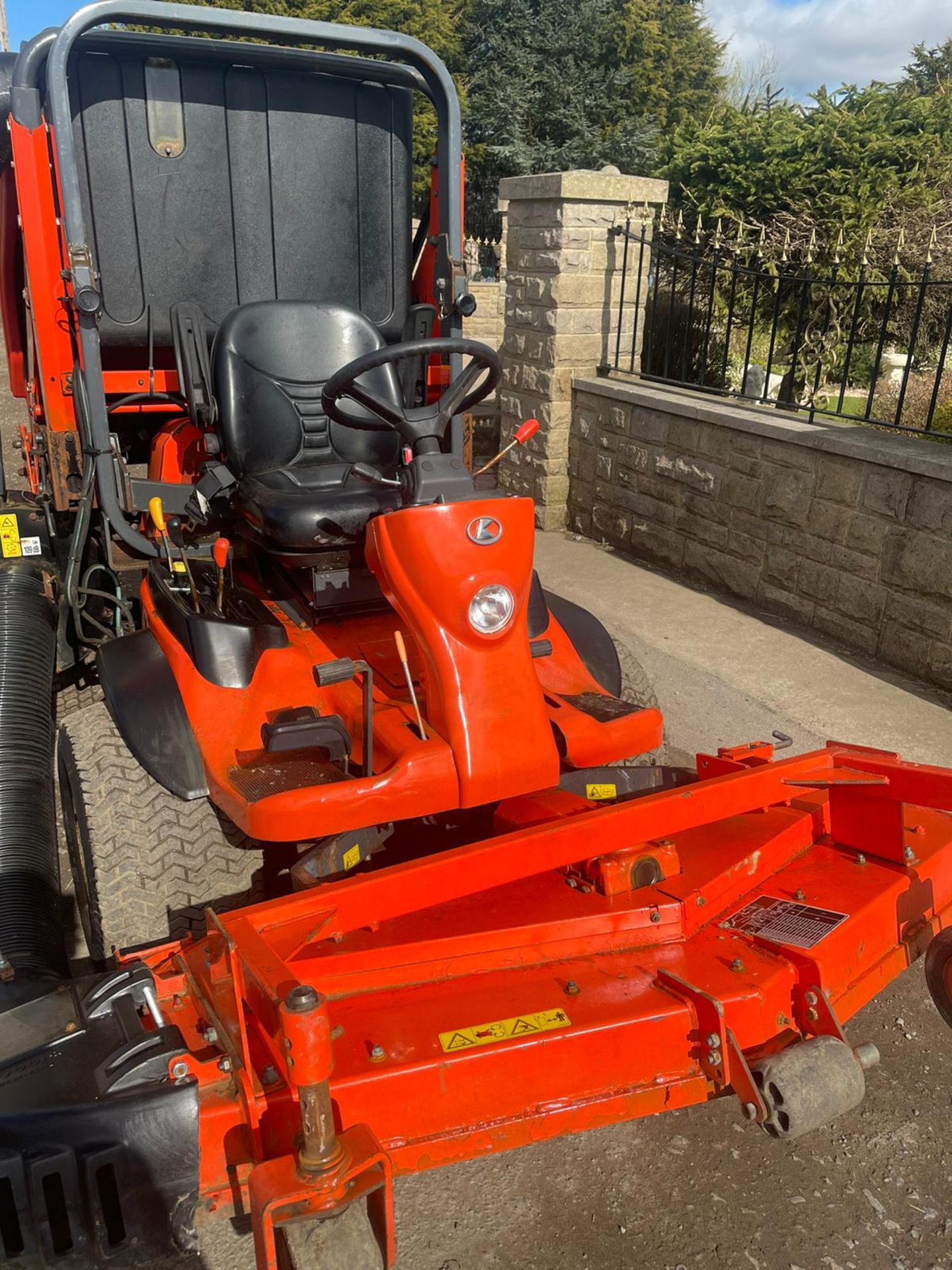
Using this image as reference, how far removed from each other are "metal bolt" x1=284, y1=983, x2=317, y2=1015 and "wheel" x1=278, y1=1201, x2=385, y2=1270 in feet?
0.97

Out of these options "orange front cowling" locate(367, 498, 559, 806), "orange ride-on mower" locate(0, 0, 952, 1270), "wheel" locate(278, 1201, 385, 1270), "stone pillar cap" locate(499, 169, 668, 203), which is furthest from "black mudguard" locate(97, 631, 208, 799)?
"stone pillar cap" locate(499, 169, 668, 203)

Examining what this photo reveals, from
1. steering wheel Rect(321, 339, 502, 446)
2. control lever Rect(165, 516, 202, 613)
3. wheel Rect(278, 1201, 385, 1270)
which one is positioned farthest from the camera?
control lever Rect(165, 516, 202, 613)

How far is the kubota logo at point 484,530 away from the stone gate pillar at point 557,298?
4.78 m

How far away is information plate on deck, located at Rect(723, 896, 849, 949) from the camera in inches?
81.6

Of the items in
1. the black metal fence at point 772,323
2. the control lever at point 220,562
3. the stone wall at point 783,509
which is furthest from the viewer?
the black metal fence at point 772,323

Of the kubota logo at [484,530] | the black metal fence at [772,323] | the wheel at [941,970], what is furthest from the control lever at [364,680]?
the black metal fence at [772,323]

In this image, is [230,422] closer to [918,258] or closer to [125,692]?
[125,692]

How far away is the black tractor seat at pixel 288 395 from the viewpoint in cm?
326

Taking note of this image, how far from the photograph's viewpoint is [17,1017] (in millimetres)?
1985

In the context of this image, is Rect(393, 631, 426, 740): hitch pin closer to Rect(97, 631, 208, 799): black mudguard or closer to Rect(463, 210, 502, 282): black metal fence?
Rect(97, 631, 208, 799): black mudguard

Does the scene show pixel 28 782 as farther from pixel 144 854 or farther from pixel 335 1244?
pixel 335 1244

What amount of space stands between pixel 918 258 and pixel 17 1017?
9.97 m

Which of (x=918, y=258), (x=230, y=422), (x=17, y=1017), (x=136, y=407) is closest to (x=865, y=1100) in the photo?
(x=17, y=1017)

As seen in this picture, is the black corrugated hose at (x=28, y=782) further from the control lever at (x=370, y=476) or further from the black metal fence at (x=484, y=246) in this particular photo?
the black metal fence at (x=484, y=246)
